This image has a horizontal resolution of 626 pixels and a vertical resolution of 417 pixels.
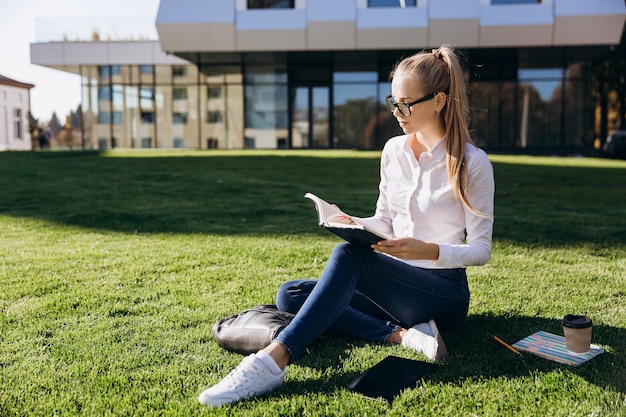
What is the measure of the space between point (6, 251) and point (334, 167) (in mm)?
10603

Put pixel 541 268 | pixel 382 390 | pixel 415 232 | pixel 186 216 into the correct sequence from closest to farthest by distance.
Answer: pixel 382 390
pixel 415 232
pixel 541 268
pixel 186 216

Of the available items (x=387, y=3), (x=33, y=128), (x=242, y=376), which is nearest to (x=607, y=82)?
(x=387, y=3)

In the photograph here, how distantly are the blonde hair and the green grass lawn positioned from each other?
0.99 metres

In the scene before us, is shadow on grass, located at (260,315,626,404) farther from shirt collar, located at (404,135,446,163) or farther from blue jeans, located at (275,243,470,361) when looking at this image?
shirt collar, located at (404,135,446,163)

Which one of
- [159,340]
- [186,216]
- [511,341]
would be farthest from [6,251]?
[511,341]

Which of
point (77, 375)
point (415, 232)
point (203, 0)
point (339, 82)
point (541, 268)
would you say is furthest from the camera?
point (339, 82)

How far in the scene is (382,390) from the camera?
9.82 ft

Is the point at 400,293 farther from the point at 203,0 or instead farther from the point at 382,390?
the point at 203,0

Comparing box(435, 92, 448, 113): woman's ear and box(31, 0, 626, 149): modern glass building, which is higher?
box(31, 0, 626, 149): modern glass building

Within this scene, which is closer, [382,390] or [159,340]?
[382,390]

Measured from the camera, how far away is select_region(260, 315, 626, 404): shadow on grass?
3.10 metres

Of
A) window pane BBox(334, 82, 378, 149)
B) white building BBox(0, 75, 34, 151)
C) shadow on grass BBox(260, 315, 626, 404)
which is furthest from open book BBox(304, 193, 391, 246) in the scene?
white building BBox(0, 75, 34, 151)

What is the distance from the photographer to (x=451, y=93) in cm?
338

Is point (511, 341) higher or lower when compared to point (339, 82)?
lower
